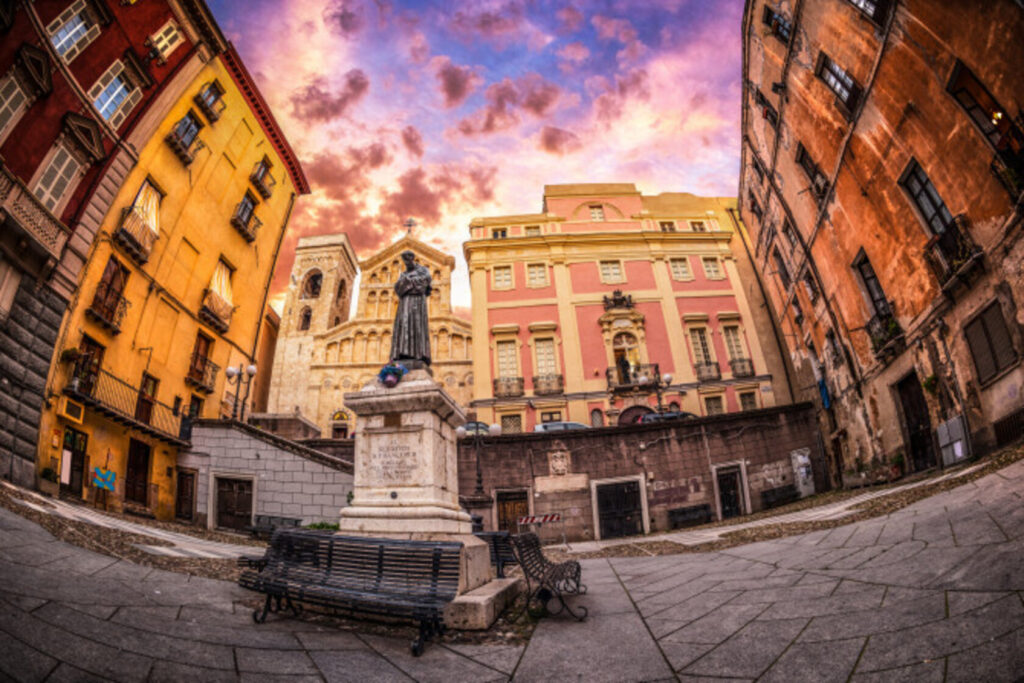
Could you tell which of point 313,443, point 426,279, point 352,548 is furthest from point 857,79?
point 313,443

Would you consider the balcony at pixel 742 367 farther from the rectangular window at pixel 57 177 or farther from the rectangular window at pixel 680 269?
the rectangular window at pixel 57 177

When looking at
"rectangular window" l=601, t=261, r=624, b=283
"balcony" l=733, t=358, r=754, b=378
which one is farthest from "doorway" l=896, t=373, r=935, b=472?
"rectangular window" l=601, t=261, r=624, b=283

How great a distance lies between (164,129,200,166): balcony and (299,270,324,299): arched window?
24.6 meters

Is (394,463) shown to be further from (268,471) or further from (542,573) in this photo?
(268,471)

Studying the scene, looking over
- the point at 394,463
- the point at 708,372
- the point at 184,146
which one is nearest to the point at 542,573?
the point at 394,463

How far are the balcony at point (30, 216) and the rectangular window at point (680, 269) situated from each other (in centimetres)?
2650

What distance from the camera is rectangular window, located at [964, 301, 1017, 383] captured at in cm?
927

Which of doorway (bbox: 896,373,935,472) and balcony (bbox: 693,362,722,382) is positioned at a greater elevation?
balcony (bbox: 693,362,722,382)

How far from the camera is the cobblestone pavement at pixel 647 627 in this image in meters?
2.54

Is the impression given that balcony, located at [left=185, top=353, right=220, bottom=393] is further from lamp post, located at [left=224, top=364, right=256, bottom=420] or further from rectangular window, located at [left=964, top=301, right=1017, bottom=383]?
rectangular window, located at [left=964, top=301, right=1017, bottom=383]

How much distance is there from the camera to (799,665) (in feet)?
8.96

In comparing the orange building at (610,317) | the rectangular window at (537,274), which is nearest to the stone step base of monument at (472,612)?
the orange building at (610,317)

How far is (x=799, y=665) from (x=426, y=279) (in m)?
6.62

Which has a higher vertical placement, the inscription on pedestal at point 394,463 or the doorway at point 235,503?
the inscription on pedestal at point 394,463
